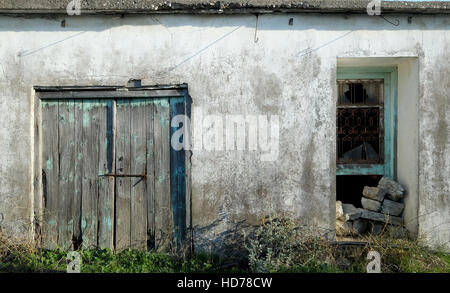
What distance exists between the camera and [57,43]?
3.96 m

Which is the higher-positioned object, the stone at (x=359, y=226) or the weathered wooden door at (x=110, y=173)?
the weathered wooden door at (x=110, y=173)

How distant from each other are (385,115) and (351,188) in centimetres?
121

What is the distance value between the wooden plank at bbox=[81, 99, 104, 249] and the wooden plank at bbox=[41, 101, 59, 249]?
0.37 m

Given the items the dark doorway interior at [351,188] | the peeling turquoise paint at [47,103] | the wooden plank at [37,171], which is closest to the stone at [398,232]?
the dark doorway interior at [351,188]

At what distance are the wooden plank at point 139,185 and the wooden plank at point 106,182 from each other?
0.28 metres

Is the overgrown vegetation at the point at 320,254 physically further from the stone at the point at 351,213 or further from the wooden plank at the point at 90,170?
the wooden plank at the point at 90,170

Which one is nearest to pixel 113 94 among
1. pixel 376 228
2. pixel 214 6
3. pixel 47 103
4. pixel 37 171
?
pixel 47 103

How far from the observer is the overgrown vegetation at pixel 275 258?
3.53 meters

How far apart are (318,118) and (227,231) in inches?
73.6

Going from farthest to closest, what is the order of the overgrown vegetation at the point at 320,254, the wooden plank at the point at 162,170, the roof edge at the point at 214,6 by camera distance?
the wooden plank at the point at 162,170
the roof edge at the point at 214,6
the overgrown vegetation at the point at 320,254
